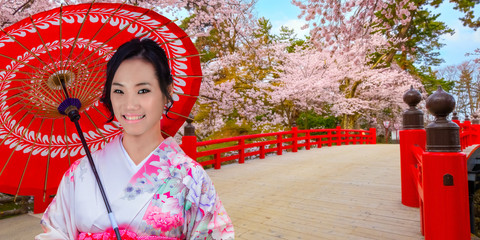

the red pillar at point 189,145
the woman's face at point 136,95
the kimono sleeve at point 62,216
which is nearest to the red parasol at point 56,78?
the kimono sleeve at point 62,216

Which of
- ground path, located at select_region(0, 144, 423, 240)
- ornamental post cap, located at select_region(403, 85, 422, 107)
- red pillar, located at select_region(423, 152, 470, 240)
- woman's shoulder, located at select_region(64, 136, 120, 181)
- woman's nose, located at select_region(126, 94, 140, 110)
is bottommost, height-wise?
ground path, located at select_region(0, 144, 423, 240)

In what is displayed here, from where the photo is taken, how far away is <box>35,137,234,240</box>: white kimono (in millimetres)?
1176

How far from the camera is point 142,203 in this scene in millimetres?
1177

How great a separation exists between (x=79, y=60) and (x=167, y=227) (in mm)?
997

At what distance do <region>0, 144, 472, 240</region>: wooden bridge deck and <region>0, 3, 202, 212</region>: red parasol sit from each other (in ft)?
6.26

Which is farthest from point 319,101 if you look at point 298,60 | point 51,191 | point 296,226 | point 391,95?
point 51,191

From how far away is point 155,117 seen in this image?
1349 millimetres

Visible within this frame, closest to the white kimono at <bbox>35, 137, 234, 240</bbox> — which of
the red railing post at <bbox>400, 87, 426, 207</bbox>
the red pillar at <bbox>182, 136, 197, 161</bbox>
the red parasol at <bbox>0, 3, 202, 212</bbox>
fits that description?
the red parasol at <bbox>0, 3, 202, 212</bbox>

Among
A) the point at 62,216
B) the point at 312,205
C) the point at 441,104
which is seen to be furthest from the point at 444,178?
the point at 62,216

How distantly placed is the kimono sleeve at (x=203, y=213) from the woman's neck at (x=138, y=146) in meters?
0.25

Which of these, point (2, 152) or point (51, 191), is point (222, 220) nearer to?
point (51, 191)

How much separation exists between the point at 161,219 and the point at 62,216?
0.47 metres

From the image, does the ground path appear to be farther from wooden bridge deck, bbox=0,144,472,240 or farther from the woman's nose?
the woman's nose

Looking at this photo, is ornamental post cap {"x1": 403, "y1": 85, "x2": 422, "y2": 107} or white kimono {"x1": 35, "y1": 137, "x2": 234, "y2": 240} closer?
white kimono {"x1": 35, "y1": 137, "x2": 234, "y2": 240}
